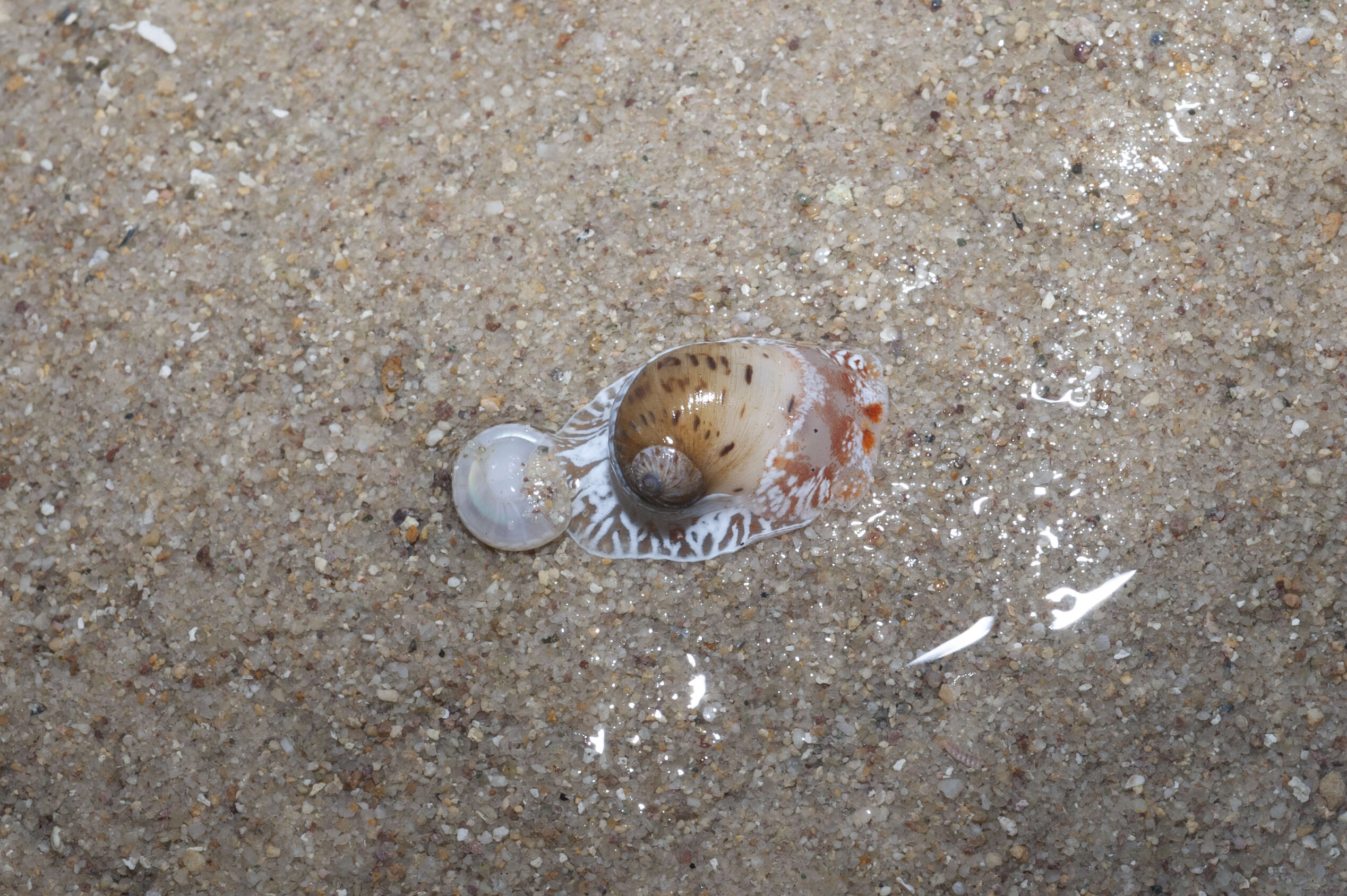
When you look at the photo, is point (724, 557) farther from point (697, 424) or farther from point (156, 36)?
point (156, 36)

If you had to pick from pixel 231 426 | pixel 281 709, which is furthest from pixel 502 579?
pixel 231 426

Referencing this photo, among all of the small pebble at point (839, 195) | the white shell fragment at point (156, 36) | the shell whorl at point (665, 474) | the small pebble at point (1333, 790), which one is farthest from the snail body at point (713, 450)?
the white shell fragment at point (156, 36)

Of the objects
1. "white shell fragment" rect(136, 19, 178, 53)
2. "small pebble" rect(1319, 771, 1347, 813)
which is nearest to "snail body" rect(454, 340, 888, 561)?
"small pebble" rect(1319, 771, 1347, 813)

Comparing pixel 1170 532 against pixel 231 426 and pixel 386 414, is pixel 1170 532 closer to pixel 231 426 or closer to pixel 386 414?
pixel 386 414

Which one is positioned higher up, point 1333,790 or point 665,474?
point 665,474

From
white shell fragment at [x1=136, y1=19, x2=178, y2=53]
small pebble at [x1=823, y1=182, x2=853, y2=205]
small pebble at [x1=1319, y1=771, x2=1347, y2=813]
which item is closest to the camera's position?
small pebble at [x1=1319, y1=771, x2=1347, y2=813]

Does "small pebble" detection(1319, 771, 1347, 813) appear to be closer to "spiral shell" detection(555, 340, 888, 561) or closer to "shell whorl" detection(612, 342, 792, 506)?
"spiral shell" detection(555, 340, 888, 561)

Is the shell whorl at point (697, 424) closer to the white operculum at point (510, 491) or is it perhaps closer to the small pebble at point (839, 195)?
the white operculum at point (510, 491)

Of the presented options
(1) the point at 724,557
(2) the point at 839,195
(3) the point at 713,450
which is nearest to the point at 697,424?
(3) the point at 713,450
